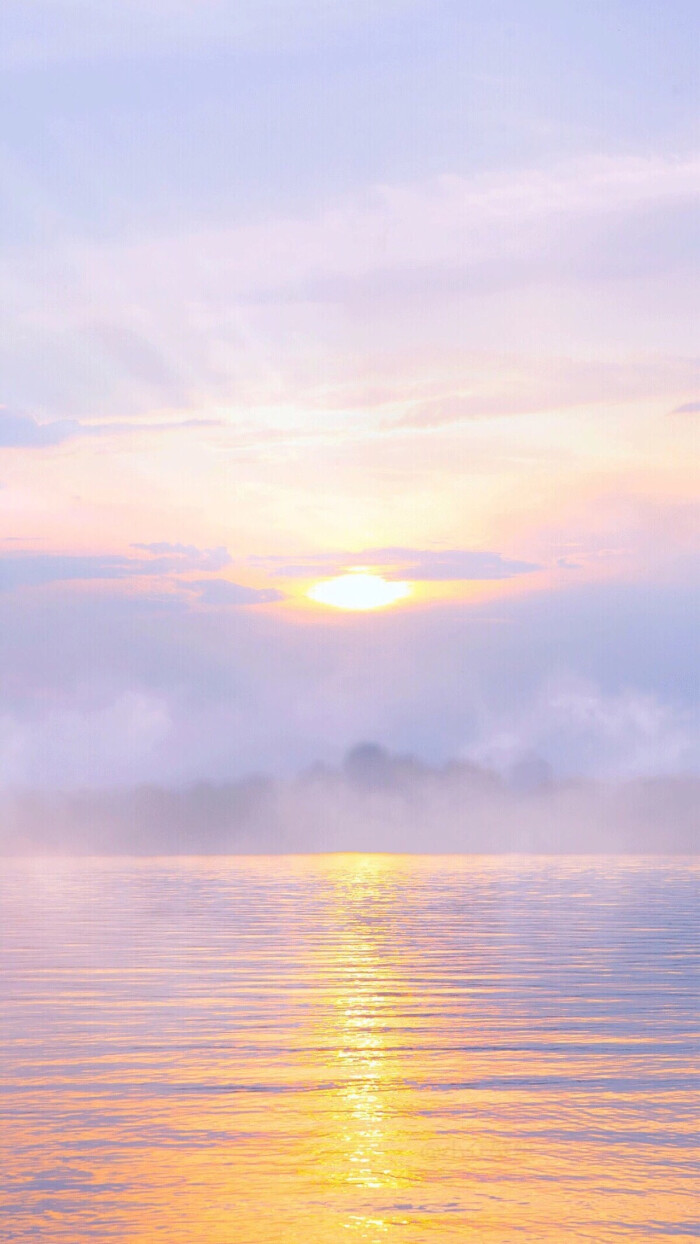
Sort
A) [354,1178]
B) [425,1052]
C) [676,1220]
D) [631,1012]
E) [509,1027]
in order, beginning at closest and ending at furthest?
1. [676,1220]
2. [354,1178]
3. [425,1052]
4. [509,1027]
5. [631,1012]

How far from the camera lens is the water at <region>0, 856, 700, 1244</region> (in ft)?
58.8

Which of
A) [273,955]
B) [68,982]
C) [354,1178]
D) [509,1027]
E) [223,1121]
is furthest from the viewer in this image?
[273,955]

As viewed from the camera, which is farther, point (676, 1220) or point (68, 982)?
point (68, 982)

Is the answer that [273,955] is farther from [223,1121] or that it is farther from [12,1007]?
[223,1121]

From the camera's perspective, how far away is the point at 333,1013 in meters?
37.1

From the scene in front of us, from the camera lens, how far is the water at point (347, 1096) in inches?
706

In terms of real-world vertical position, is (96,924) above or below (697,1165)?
above

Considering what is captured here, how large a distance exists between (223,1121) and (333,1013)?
1403cm

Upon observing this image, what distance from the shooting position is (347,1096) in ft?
83.8

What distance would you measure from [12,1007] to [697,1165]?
24034mm

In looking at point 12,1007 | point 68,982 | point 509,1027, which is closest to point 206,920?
point 68,982

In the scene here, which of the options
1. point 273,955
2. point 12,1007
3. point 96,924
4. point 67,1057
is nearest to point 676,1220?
point 67,1057

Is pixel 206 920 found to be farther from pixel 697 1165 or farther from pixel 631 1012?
pixel 697 1165

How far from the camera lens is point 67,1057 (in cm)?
2998
